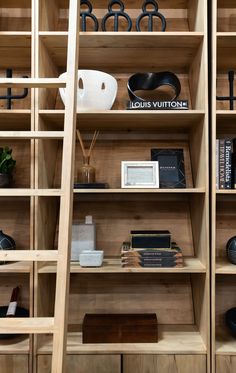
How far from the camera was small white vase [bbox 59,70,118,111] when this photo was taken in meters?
1.71

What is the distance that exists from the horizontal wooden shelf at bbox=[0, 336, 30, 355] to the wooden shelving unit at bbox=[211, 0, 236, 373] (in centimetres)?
88

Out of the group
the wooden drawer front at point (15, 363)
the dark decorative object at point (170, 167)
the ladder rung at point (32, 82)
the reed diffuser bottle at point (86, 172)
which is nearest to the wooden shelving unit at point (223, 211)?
the dark decorative object at point (170, 167)

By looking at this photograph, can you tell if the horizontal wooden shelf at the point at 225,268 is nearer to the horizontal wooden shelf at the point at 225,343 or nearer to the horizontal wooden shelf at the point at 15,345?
the horizontal wooden shelf at the point at 225,343

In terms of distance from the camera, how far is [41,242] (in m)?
1.75

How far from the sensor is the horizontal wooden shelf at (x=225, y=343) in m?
1.63

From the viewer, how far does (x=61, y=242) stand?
1.22 m

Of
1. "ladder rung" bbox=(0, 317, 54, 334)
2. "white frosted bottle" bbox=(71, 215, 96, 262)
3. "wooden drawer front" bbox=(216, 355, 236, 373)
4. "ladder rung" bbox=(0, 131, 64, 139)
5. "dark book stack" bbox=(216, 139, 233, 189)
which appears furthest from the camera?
"white frosted bottle" bbox=(71, 215, 96, 262)

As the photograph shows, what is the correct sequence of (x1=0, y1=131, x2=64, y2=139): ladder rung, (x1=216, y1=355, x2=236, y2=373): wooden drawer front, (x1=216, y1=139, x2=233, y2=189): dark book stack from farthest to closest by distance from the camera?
(x1=216, y1=139, x2=233, y2=189): dark book stack → (x1=216, y1=355, x2=236, y2=373): wooden drawer front → (x1=0, y1=131, x2=64, y2=139): ladder rung

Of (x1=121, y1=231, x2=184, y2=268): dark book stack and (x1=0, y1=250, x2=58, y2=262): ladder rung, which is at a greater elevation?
(x1=0, y1=250, x2=58, y2=262): ladder rung

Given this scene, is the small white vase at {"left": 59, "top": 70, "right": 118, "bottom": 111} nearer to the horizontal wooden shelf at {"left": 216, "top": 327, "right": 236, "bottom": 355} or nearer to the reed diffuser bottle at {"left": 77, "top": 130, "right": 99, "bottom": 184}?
the reed diffuser bottle at {"left": 77, "top": 130, "right": 99, "bottom": 184}

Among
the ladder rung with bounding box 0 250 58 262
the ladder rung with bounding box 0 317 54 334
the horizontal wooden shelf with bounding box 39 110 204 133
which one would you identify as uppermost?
the horizontal wooden shelf with bounding box 39 110 204 133

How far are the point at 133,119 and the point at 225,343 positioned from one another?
1.20m

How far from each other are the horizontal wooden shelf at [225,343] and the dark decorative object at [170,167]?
31.0 inches

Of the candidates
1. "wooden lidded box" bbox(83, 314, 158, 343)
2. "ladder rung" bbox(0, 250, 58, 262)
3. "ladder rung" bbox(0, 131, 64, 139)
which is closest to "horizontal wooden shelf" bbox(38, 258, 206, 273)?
"wooden lidded box" bbox(83, 314, 158, 343)
